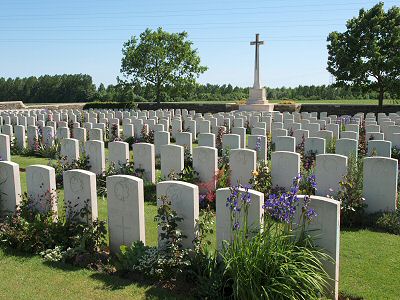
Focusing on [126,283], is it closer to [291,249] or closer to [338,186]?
[291,249]

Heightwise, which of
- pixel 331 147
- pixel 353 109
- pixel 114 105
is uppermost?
pixel 114 105

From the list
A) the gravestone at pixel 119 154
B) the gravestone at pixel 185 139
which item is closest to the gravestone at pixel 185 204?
the gravestone at pixel 119 154

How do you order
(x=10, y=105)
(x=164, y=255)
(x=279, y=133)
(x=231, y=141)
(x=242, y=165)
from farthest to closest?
(x=10, y=105) < (x=279, y=133) < (x=231, y=141) < (x=242, y=165) < (x=164, y=255)

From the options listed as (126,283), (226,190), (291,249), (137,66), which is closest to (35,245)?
(126,283)

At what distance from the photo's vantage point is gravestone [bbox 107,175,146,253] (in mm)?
5074

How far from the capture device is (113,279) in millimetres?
4637

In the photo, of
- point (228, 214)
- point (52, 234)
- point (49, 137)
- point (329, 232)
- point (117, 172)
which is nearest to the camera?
point (329, 232)

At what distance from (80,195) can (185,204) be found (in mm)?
1560

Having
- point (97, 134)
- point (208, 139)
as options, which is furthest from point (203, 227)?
point (97, 134)

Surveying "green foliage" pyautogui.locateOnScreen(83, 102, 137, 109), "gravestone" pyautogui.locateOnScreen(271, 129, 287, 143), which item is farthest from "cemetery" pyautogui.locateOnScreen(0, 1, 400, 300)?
"green foliage" pyautogui.locateOnScreen(83, 102, 137, 109)

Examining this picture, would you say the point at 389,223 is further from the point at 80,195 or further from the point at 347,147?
the point at 80,195

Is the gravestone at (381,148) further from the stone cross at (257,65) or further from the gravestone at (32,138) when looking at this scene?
the stone cross at (257,65)

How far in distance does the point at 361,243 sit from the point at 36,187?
4.63 metres

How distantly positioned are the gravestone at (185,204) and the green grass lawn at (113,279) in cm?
72
